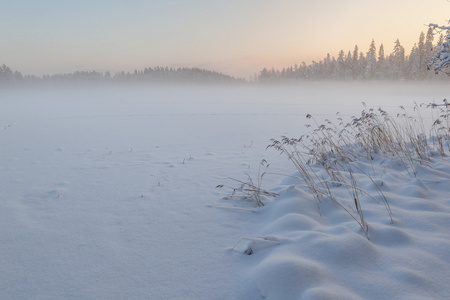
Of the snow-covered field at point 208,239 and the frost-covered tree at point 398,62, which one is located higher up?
the frost-covered tree at point 398,62

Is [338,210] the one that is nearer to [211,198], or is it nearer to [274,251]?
[274,251]

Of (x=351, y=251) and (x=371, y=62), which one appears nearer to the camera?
(x=351, y=251)

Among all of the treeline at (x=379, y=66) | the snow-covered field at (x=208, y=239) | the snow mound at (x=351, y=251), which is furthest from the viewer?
the treeline at (x=379, y=66)

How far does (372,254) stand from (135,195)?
10.3ft

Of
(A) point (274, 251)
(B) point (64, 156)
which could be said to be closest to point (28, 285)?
(A) point (274, 251)

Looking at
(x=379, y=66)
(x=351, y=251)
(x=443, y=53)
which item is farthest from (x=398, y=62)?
(x=351, y=251)

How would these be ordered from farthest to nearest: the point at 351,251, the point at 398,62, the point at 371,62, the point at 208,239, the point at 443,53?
1. the point at 371,62
2. the point at 398,62
3. the point at 443,53
4. the point at 208,239
5. the point at 351,251

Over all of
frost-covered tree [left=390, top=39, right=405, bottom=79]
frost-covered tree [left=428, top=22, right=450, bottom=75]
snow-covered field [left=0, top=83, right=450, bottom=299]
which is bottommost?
snow-covered field [left=0, top=83, right=450, bottom=299]

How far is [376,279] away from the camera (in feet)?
5.61

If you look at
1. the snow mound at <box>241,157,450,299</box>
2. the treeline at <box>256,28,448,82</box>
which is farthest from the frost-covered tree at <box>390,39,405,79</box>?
the snow mound at <box>241,157,450,299</box>

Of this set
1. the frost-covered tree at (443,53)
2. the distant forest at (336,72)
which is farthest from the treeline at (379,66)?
the frost-covered tree at (443,53)

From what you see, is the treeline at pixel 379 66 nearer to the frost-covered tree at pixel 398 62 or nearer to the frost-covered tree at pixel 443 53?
the frost-covered tree at pixel 398 62

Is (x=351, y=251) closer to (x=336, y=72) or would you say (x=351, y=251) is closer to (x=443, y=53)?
(x=443, y=53)

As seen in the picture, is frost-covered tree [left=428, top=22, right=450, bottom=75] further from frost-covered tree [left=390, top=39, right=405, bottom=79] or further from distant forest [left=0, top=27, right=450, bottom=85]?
frost-covered tree [left=390, top=39, right=405, bottom=79]
